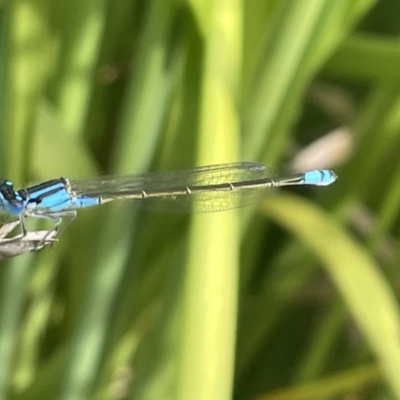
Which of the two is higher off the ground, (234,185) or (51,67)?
(51,67)

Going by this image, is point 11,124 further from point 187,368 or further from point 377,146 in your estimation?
point 377,146

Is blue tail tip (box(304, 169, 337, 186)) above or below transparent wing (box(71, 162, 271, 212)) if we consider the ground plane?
above

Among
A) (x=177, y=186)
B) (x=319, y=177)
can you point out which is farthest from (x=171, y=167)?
(x=319, y=177)

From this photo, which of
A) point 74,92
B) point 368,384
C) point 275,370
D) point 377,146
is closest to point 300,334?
point 275,370

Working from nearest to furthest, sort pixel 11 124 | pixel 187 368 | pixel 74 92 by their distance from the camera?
pixel 187 368, pixel 11 124, pixel 74 92

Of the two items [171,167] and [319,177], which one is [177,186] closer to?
[171,167]

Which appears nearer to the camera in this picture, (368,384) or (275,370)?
(368,384)

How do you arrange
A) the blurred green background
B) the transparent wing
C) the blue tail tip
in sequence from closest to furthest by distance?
the blurred green background, the transparent wing, the blue tail tip
